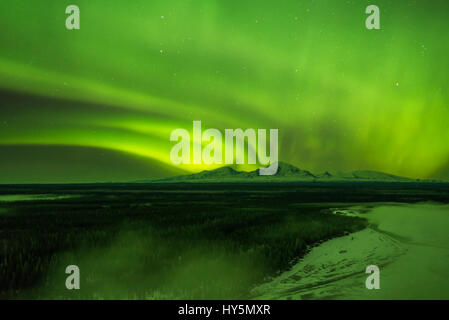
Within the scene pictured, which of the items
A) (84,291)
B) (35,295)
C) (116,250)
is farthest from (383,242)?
(35,295)

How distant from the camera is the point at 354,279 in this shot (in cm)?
1150

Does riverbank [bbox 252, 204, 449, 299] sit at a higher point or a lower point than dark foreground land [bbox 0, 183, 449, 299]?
lower

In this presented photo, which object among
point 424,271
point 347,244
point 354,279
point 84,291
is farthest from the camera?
point 347,244

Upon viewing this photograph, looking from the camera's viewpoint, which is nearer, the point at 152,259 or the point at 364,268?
the point at 364,268

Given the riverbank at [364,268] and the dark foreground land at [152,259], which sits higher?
the dark foreground land at [152,259]

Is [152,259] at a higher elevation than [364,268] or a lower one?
higher

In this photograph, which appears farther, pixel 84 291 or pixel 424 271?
pixel 424 271
